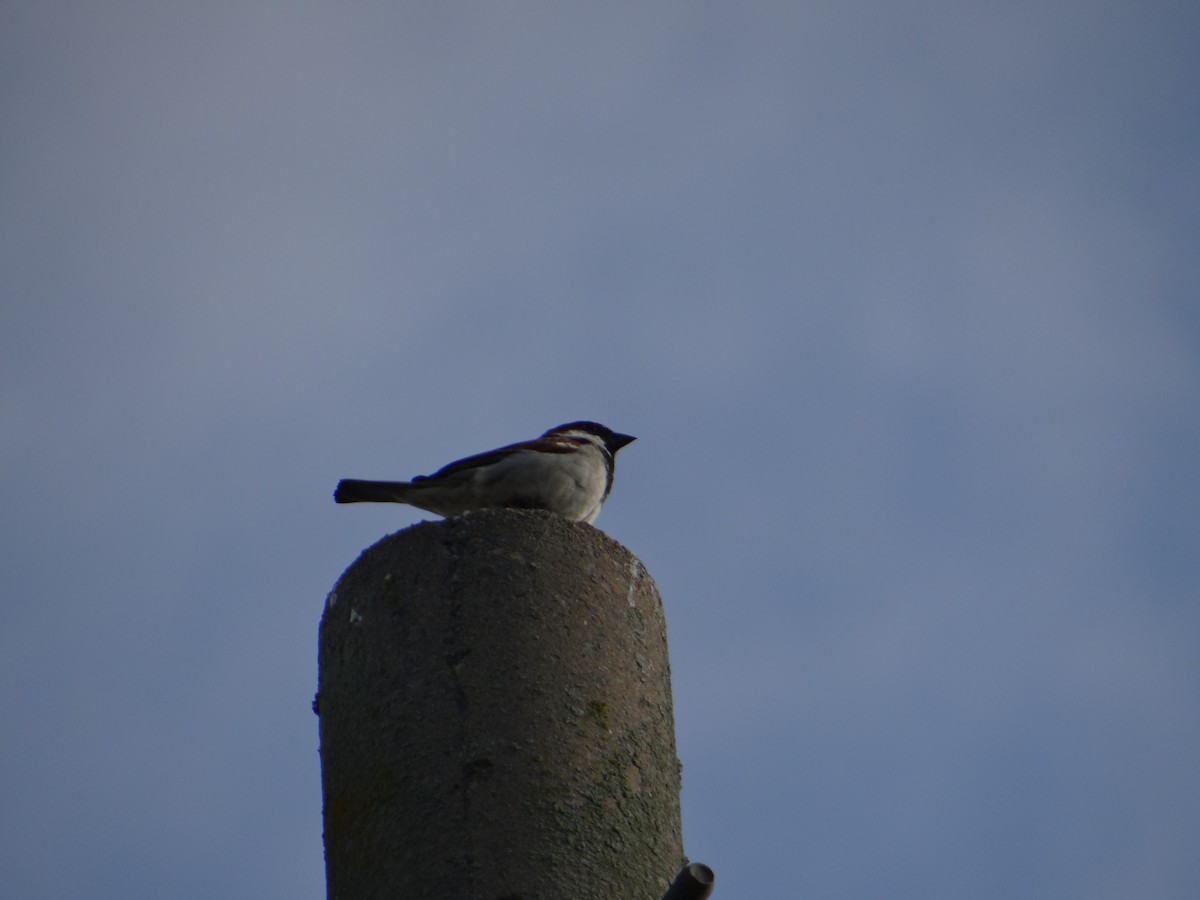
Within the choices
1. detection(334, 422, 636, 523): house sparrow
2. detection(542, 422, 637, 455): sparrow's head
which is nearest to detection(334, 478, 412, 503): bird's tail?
detection(334, 422, 636, 523): house sparrow

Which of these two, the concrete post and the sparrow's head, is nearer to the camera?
the concrete post

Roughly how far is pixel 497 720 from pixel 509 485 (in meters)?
1.86

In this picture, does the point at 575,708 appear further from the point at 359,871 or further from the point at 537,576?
the point at 359,871

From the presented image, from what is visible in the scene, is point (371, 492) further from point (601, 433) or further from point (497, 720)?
point (497, 720)

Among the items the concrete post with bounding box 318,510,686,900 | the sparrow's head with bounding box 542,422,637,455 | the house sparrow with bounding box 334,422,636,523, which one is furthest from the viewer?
the sparrow's head with bounding box 542,422,637,455

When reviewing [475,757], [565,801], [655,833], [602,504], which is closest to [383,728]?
[475,757]

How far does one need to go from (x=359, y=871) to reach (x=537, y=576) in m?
0.83

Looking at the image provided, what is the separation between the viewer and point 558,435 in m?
6.05

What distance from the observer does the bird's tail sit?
212 inches

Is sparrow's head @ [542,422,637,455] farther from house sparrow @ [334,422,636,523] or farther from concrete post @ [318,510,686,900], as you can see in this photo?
concrete post @ [318,510,686,900]

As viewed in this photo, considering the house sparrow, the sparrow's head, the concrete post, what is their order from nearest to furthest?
the concrete post, the house sparrow, the sparrow's head

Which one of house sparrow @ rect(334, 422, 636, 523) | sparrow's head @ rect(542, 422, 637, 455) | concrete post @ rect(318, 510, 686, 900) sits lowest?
concrete post @ rect(318, 510, 686, 900)

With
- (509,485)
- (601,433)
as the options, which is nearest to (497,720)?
(509,485)

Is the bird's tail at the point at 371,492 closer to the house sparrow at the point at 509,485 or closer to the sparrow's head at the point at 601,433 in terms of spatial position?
the house sparrow at the point at 509,485
